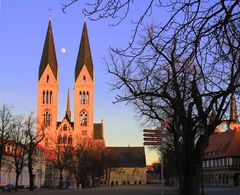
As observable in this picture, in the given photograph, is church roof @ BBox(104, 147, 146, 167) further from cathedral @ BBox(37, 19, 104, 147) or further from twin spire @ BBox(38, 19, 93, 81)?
twin spire @ BBox(38, 19, 93, 81)

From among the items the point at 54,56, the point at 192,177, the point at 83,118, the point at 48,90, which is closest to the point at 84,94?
the point at 83,118

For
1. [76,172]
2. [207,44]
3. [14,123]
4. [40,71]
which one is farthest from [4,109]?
[40,71]

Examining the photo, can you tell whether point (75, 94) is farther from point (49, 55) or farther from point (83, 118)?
point (49, 55)

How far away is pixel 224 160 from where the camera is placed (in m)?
105

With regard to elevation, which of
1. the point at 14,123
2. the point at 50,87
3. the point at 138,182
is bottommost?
the point at 138,182

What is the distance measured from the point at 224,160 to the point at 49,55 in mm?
55401

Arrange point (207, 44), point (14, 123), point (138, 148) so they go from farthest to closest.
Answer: point (138, 148) < point (14, 123) < point (207, 44)

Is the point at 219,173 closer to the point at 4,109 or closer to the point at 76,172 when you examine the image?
the point at 76,172

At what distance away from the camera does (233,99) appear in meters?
19.4

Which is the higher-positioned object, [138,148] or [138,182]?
[138,148]

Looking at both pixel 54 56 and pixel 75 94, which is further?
pixel 75 94

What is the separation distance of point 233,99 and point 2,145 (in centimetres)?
4177

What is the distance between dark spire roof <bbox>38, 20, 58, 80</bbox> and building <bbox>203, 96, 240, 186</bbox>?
48445 mm

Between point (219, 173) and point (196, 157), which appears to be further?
point (219, 173)
